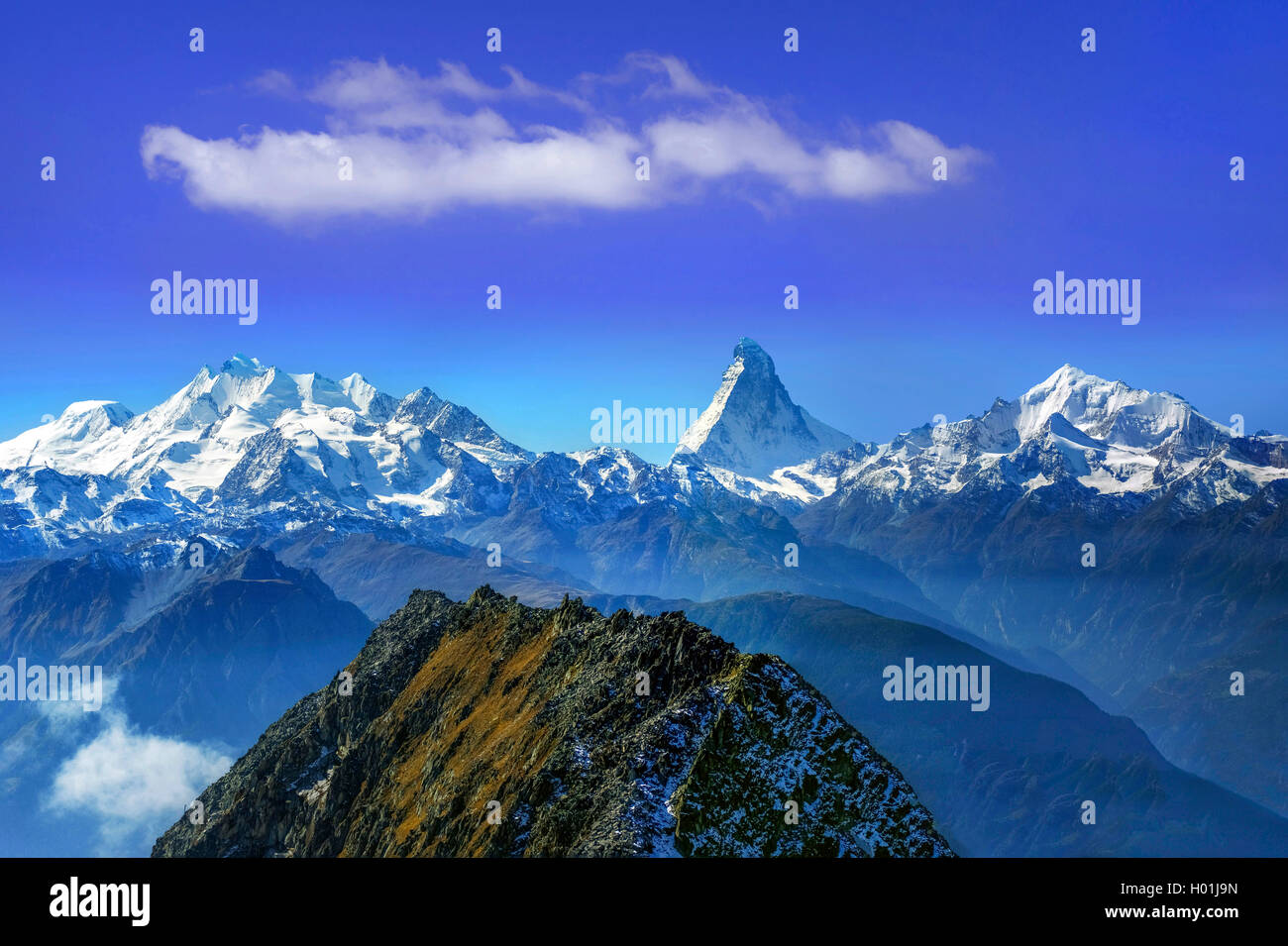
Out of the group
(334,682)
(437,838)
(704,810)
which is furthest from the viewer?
(334,682)

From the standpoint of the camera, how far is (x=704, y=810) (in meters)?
79.0

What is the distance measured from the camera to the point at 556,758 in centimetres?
9831

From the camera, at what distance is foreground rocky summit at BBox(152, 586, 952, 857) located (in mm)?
80500

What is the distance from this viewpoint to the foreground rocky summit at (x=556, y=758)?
8050 centimetres
